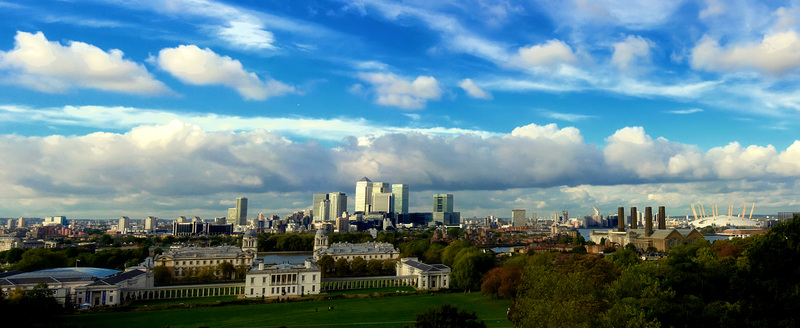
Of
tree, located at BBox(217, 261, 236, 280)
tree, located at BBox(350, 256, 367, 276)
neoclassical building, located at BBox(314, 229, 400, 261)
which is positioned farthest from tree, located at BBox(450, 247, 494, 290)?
tree, located at BBox(217, 261, 236, 280)

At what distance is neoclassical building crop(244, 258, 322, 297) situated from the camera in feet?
171

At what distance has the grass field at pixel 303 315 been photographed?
121ft

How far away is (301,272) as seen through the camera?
54.0m

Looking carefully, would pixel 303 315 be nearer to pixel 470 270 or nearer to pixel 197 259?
pixel 470 270

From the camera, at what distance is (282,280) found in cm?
A: 5322

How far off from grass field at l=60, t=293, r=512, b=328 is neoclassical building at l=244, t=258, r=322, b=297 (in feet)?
18.9

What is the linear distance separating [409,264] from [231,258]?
23566 mm

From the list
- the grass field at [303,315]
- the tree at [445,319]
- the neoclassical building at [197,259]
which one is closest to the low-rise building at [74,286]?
the grass field at [303,315]

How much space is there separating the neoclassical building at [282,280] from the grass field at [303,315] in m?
5.78

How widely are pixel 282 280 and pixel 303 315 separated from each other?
44.4ft

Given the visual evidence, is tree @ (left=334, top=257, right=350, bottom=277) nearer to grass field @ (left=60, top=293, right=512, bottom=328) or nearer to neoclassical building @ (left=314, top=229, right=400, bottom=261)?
neoclassical building @ (left=314, top=229, right=400, bottom=261)

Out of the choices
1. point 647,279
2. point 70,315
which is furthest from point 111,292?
point 647,279

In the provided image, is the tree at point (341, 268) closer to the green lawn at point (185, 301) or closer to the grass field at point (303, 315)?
the green lawn at point (185, 301)

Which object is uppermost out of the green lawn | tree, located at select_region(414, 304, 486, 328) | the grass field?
tree, located at select_region(414, 304, 486, 328)
